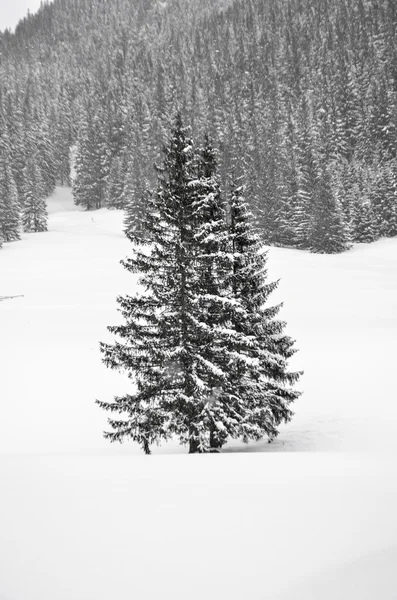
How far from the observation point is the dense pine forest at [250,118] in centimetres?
5753

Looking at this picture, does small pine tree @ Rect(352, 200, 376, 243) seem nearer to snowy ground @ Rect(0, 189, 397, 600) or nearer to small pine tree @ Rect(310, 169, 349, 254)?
small pine tree @ Rect(310, 169, 349, 254)

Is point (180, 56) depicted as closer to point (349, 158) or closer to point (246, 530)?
point (349, 158)

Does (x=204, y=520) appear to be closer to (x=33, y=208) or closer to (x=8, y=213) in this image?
(x=8, y=213)

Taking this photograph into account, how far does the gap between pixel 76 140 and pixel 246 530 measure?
13068cm

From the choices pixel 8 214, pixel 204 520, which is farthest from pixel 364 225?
pixel 204 520

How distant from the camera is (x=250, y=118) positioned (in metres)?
106

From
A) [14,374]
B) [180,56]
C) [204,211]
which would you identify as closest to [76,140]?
[180,56]

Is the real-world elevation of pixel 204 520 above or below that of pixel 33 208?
below

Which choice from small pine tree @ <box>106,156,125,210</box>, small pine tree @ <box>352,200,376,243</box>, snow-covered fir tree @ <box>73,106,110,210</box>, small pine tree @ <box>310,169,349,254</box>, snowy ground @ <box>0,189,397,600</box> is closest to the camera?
snowy ground @ <box>0,189,397,600</box>

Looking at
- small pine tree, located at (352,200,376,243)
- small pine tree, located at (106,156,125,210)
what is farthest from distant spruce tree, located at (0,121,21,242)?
small pine tree, located at (352,200,376,243)

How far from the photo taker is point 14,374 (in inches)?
712

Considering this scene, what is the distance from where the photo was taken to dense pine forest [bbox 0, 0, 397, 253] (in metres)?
57.5

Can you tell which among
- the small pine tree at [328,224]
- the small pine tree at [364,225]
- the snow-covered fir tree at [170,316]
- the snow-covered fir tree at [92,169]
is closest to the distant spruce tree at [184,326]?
the snow-covered fir tree at [170,316]

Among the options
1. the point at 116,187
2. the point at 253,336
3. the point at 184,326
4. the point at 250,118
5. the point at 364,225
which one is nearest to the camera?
the point at 184,326
